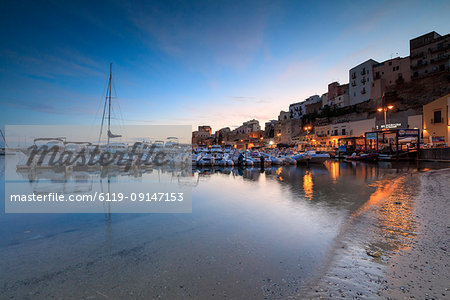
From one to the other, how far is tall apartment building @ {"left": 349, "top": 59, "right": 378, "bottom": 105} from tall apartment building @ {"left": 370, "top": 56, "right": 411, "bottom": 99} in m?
1.06

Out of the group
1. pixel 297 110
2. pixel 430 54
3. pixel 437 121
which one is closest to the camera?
pixel 437 121

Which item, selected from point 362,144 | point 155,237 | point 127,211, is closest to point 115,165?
point 127,211

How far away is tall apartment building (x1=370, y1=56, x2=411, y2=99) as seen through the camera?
51.0 metres

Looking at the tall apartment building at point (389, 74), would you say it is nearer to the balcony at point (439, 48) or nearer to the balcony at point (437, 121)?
the balcony at point (439, 48)

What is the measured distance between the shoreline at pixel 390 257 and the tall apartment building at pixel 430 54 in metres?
58.9

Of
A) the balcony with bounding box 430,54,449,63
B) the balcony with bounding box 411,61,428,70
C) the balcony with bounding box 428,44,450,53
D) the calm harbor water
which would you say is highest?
the balcony with bounding box 428,44,450,53

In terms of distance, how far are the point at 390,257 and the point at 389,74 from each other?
65.2 metres

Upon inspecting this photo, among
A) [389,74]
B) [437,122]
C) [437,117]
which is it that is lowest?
[437,122]

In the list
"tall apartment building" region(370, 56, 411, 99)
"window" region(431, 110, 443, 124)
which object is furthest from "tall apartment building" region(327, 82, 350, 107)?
"window" region(431, 110, 443, 124)

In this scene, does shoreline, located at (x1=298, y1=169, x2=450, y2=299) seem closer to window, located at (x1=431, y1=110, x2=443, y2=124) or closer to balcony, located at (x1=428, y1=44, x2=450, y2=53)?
window, located at (x1=431, y1=110, x2=443, y2=124)

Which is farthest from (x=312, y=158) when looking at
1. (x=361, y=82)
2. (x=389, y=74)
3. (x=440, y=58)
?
(x=440, y=58)

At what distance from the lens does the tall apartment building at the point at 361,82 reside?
5497cm

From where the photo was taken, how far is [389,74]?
174ft

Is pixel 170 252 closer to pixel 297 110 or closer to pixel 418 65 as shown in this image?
pixel 418 65
